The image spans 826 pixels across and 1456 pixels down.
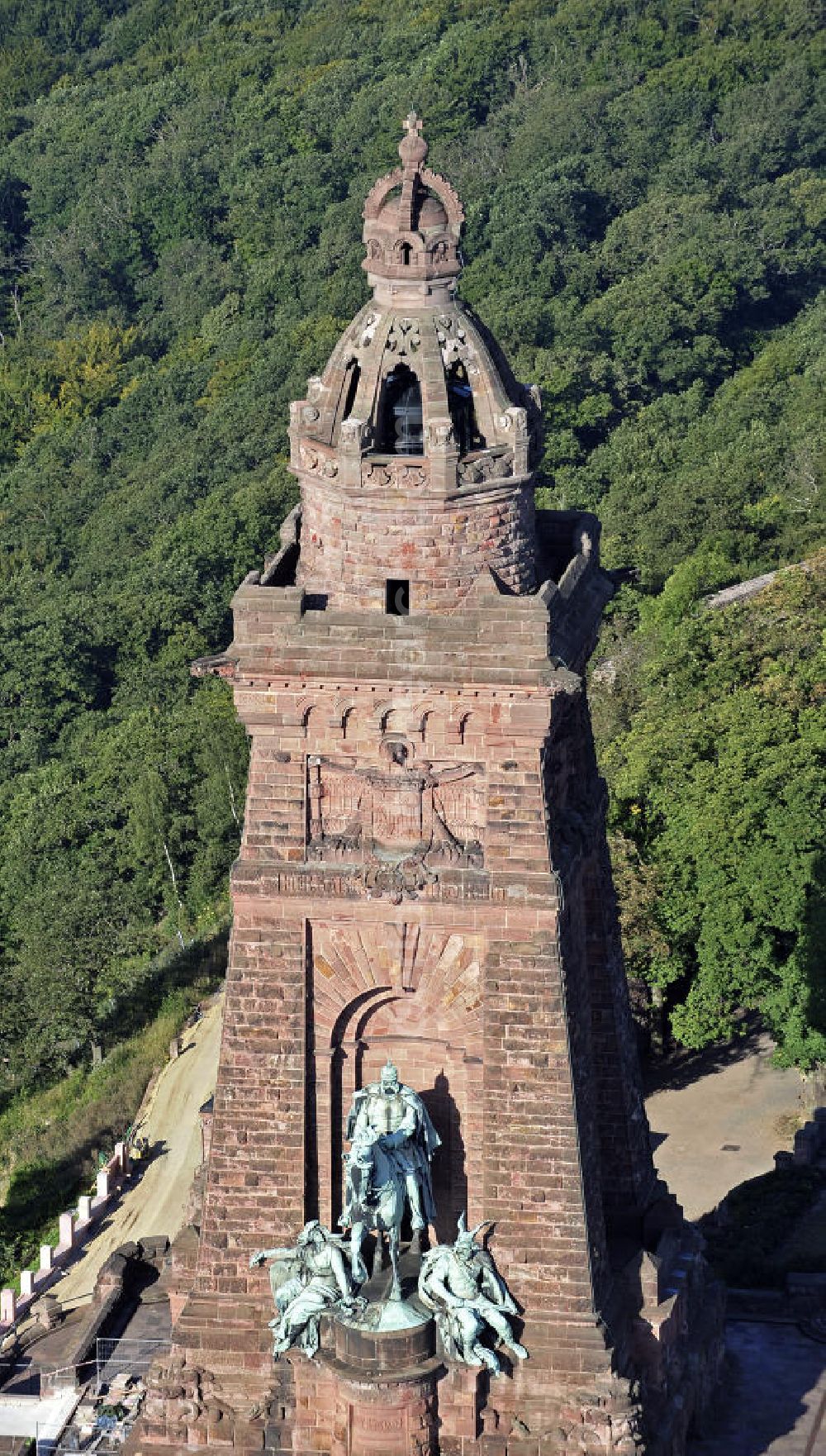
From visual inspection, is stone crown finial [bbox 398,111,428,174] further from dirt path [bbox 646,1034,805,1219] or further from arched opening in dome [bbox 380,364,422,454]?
dirt path [bbox 646,1034,805,1219]

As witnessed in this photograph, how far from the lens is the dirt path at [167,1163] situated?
196 ft

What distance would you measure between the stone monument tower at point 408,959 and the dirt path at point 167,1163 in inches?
660

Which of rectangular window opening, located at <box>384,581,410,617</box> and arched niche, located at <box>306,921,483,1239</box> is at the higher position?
rectangular window opening, located at <box>384,581,410,617</box>

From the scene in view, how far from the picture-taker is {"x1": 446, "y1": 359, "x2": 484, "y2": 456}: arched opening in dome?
3553cm

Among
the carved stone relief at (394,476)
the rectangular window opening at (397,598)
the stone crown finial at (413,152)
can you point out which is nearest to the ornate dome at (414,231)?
the stone crown finial at (413,152)

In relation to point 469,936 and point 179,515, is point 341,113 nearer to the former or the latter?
point 179,515

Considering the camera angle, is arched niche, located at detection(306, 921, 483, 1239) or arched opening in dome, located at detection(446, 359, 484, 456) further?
arched niche, located at detection(306, 921, 483, 1239)

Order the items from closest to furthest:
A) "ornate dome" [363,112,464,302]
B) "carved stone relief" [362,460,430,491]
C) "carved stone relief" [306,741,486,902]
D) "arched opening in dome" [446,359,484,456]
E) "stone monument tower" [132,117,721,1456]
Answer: "carved stone relief" [362,460,430,491]
"ornate dome" [363,112,464,302]
"stone monument tower" [132,117,721,1456]
"arched opening in dome" [446,359,484,456]
"carved stone relief" [306,741,486,902]

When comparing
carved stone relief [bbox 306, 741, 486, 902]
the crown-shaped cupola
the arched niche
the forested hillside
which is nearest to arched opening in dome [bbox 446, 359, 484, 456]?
the crown-shaped cupola

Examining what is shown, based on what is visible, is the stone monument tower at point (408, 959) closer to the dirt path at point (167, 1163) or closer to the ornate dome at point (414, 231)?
the ornate dome at point (414, 231)

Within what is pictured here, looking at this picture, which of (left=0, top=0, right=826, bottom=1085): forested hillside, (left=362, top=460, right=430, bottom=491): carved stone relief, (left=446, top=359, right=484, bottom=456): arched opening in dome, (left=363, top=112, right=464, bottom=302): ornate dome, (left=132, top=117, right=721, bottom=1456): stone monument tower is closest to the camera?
(left=362, top=460, right=430, bottom=491): carved stone relief

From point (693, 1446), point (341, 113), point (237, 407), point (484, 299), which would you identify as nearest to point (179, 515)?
point (237, 407)

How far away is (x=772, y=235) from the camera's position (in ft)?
531

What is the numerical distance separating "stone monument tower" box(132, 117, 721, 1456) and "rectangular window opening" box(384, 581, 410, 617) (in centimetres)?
4
